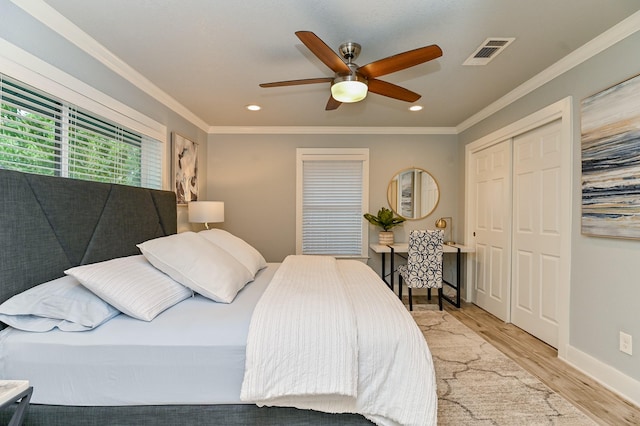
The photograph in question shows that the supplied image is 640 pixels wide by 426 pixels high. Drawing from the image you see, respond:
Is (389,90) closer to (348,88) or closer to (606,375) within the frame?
(348,88)

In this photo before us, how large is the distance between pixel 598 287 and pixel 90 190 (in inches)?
136

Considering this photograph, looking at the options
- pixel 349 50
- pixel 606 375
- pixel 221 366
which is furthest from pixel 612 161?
pixel 221 366

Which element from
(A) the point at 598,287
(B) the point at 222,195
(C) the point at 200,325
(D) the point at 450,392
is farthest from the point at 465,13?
(B) the point at 222,195

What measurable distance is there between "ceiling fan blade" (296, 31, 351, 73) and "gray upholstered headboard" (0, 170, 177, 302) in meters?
1.56

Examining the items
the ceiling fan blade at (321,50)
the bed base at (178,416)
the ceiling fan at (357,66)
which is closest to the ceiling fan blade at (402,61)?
the ceiling fan at (357,66)

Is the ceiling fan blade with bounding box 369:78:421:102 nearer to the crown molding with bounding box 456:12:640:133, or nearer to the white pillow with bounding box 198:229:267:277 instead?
the crown molding with bounding box 456:12:640:133

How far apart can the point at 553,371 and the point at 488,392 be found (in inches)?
27.2

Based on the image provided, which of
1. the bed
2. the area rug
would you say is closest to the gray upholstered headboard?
the bed

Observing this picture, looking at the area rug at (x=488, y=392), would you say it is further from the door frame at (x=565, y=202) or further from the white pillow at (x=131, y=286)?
the white pillow at (x=131, y=286)

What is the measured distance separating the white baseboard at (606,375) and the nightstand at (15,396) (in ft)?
10.1

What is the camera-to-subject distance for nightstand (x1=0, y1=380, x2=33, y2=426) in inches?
38.2

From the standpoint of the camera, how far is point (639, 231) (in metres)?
1.84

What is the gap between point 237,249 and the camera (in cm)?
247

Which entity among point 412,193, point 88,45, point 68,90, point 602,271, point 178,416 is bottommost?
point 178,416
